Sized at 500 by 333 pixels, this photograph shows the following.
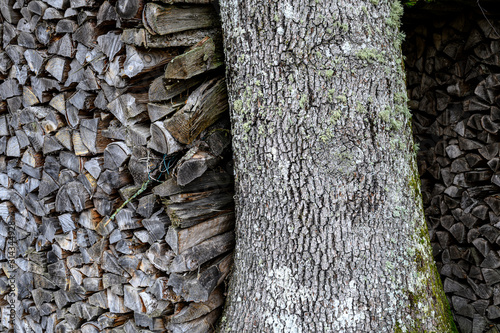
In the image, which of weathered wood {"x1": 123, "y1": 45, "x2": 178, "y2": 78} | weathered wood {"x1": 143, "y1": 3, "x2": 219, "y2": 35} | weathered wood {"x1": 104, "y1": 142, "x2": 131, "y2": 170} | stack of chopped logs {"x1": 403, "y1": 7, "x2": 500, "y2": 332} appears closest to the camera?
weathered wood {"x1": 143, "y1": 3, "x2": 219, "y2": 35}

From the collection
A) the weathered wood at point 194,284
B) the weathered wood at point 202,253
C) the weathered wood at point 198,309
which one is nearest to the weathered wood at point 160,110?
the weathered wood at point 202,253

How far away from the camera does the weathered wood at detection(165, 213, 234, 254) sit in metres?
1.95

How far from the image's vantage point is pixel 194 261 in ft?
6.54

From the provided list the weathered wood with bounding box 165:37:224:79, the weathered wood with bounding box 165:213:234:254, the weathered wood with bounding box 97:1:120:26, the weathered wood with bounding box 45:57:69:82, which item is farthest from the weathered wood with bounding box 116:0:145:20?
the weathered wood with bounding box 165:213:234:254

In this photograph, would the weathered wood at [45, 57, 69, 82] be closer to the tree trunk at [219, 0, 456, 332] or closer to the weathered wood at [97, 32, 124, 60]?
the weathered wood at [97, 32, 124, 60]

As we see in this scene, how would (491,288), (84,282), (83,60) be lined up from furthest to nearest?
(491,288) < (84,282) < (83,60)

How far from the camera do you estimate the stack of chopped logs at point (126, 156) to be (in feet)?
6.21

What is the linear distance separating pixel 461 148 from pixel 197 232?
1.81 meters

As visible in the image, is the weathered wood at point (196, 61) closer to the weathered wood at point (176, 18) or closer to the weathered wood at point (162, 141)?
the weathered wood at point (176, 18)

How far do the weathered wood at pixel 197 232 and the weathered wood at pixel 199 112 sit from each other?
0.46m

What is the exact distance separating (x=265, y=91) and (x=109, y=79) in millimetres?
822

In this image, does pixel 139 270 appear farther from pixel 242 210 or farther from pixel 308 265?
pixel 308 265

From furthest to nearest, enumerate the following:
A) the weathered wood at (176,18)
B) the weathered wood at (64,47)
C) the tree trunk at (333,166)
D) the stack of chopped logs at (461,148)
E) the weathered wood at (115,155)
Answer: the stack of chopped logs at (461,148) < the weathered wood at (64,47) < the weathered wood at (115,155) < the weathered wood at (176,18) < the tree trunk at (333,166)

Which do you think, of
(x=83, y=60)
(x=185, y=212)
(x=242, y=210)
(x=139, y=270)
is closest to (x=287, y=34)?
(x=242, y=210)
